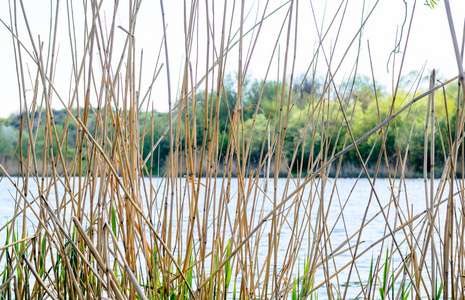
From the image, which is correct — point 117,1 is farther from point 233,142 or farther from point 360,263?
point 360,263

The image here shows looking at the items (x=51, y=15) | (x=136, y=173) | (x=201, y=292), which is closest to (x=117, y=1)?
(x=51, y=15)

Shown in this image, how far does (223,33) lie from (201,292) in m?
0.49

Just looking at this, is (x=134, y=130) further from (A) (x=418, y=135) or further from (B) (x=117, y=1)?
(A) (x=418, y=135)

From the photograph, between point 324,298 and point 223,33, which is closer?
point 223,33

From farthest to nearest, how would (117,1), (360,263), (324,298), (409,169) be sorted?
(409,169)
(360,263)
(324,298)
(117,1)

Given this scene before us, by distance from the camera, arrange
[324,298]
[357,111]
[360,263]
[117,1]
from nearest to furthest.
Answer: [117,1], [324,298], [360,263], [357,111]

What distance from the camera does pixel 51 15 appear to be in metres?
0.87

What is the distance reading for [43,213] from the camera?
94 cm

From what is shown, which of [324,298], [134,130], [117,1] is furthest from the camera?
[324,298]

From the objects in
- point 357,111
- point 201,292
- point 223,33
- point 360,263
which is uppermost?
point 357,111

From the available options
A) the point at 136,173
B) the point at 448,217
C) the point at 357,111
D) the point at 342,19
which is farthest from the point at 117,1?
the point at 357,111

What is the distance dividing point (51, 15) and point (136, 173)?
34 cm

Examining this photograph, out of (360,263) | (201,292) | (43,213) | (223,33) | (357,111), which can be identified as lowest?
(360,263)

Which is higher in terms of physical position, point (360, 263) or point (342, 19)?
point (342, 19)
